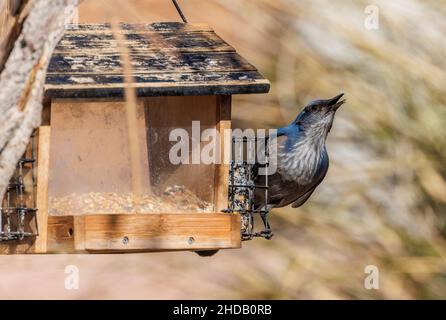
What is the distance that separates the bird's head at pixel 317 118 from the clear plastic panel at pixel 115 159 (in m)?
1.18

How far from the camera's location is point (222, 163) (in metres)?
3.78

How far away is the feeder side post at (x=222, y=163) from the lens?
376 cm

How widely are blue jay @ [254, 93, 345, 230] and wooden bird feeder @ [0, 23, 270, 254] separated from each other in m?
0.83

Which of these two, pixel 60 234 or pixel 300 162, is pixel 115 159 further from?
pixel 300 162

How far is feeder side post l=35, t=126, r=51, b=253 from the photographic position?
3.58 m

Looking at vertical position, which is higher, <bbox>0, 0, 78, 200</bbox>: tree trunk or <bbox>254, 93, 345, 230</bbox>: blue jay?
<bbox>0, 0, 78, 200</bbox>: tree trunk

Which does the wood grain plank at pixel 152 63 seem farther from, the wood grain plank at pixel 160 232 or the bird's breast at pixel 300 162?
the bird's breast at pixel 300 162

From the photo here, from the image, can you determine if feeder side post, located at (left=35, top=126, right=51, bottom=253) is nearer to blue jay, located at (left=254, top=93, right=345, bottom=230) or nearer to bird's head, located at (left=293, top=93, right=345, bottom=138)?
blue jay, located at (left=254, top=93, right=345, bottom=230)

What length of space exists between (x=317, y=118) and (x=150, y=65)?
1330 millimetres

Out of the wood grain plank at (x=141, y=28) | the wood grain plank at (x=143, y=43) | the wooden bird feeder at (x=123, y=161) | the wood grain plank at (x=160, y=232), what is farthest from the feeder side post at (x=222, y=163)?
the wood grain plank at (x=141, y=28)

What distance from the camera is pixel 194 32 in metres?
4.07

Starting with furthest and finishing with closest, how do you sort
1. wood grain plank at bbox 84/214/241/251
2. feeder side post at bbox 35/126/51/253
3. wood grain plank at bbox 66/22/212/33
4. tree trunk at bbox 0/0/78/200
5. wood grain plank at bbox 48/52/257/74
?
wood grain plank at bbox 66/22/212/33, wood grain plank at bbox 48/52/257/74, feeder side post at bbox 35/126/51/253, wood grain plank at bbox 84/214/241/251, tree trunk at bbox 0/0/78/200

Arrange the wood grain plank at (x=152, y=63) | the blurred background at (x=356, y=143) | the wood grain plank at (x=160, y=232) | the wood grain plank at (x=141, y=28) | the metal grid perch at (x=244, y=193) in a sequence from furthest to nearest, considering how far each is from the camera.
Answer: the blurred background at (x=356, y=143), the metal grid perch at (x=244, y=193), the wood grain plank at (x=141, y=28), the wood grain plank at (x=152, y=63), the wood grain plank at (x=160, y=232)

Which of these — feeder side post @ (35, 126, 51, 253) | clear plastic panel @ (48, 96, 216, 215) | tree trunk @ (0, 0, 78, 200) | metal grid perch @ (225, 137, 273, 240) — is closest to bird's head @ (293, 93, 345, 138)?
metal grid perch @ (225, 137, 273, 240)
